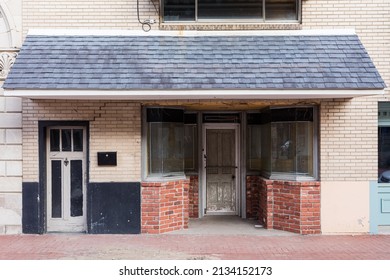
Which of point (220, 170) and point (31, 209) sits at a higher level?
point (220, 170)

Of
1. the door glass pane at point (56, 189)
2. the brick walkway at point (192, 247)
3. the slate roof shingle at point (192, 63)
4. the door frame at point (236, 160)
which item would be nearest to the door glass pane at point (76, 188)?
the door glass pane at point (56, 189)

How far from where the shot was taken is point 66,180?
1020cm

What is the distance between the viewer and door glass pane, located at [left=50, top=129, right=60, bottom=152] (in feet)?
33.4

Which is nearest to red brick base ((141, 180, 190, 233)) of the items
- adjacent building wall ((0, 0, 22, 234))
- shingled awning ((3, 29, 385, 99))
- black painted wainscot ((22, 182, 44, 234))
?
shingled awning ((3, 29, 385, 99))

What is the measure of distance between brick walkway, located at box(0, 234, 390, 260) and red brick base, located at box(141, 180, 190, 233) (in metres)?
0.28

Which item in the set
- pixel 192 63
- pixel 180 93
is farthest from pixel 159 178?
pixel 192 63

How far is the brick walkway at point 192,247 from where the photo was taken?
27.3 feet

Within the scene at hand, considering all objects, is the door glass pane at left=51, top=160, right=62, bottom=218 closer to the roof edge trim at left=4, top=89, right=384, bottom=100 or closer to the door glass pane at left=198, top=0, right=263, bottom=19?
the roof edge trim at left=4, top=89, right=384, bottom=100

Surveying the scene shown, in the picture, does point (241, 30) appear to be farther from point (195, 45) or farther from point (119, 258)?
point (119, 258)

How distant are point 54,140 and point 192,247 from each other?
3.79 metres

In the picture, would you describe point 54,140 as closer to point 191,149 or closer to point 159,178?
point 159,178

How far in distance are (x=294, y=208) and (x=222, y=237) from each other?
5.33ft

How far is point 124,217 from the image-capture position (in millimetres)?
9930

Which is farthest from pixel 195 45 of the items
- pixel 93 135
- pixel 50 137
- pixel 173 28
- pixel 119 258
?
pixel 119 258
